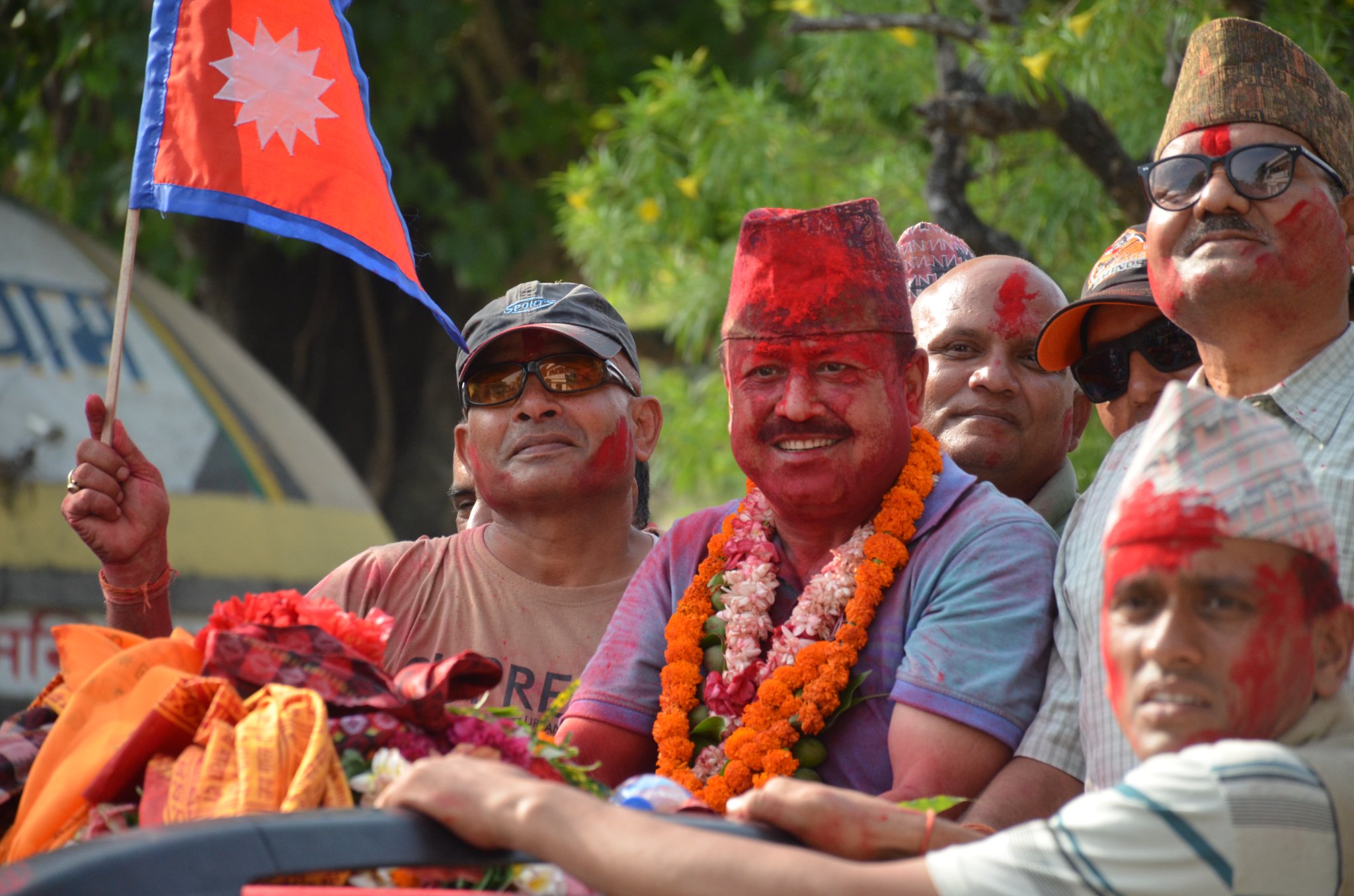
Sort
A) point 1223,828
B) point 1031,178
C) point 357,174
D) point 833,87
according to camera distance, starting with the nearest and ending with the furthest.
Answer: point 1223,828, point 357,174, point 1031,178, point 833,87

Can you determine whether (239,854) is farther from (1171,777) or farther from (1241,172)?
(1241,172)

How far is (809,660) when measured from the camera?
292 cm

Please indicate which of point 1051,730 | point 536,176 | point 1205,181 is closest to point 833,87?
point 536,176

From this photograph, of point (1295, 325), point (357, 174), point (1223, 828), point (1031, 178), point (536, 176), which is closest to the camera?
point (1223, 828)

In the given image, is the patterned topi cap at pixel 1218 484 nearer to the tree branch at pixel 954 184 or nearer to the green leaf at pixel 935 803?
the green leaf at pixel 935 803

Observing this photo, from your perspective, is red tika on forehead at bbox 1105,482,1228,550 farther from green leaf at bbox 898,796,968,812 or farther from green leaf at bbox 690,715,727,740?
green leaf at bbox 690,715,727,740

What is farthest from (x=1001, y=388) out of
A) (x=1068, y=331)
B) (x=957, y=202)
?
(x=957, y=202)

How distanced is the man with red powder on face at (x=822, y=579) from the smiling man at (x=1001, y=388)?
0.64 metres

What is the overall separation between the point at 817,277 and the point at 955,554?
0.63m

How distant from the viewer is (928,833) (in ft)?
7.20

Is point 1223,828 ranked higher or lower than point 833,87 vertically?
lower

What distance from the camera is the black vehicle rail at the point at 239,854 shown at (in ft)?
5.63

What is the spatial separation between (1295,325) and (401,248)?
7.11 ft

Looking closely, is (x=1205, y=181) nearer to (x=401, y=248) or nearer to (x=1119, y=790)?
(x=1119, y=790)
